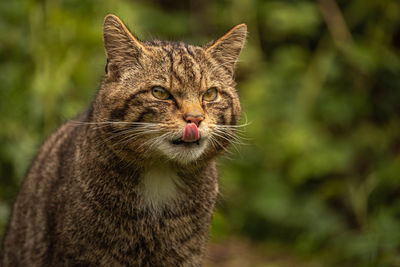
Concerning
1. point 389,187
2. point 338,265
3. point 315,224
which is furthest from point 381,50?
point 338,265

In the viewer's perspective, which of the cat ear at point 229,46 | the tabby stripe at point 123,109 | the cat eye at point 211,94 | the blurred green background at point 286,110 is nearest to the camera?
the tabby stripe at point 123,109

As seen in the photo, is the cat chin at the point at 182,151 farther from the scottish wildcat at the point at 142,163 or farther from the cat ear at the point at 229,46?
the cat ear at the point at 229,46

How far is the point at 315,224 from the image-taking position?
→ 17.0 ft

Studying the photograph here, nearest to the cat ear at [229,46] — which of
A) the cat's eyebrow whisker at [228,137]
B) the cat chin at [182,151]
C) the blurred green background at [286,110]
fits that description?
the cat's eyebrow whisker at [228,137]

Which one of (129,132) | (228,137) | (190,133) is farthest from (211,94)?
(129,132)

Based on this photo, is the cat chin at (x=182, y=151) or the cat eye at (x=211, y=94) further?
the cat eye at (x=211, y=94)

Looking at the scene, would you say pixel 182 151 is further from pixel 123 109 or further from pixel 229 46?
pixel 229 46

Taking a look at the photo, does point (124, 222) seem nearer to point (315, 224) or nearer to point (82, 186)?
point (82, 186)

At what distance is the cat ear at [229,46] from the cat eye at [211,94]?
0.26 metres

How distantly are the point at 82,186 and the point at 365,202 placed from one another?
306 cm

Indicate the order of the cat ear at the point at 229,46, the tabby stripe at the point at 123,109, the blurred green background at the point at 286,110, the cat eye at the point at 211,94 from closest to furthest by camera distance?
the tabby stripe at the point at 123,109, the cat eye at the point at 211,94, the cat ear at the point at 229,46, the blurred green background at the point at 286,110

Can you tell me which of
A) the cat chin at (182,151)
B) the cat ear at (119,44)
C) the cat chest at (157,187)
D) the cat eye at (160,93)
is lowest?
the cat chest at (157,187)

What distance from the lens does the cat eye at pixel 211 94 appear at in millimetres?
2979

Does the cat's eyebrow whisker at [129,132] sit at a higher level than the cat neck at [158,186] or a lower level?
higher
